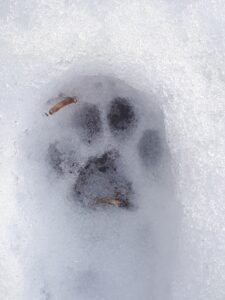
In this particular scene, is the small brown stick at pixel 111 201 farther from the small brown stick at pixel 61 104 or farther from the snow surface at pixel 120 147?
the small brown stick at pixel 61 104

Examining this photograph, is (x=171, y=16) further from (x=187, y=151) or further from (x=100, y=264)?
(x=100, y=264)

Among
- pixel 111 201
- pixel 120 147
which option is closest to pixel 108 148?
pixel 120 147

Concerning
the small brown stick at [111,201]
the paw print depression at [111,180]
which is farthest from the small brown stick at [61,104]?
the small brown stick at [111,201]

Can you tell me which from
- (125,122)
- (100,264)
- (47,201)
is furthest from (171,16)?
(100,264)

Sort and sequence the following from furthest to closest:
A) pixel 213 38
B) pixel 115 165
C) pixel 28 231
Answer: pixel 115 165
pixel 28 231
pixel 213 38

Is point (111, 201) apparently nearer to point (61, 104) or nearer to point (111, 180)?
point (111, 180)

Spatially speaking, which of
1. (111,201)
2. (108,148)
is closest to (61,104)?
(108,148)

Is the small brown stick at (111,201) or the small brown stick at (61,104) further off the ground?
the small brown stick at (61,104)

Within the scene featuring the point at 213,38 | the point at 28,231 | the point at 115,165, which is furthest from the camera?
the point at 115,165
